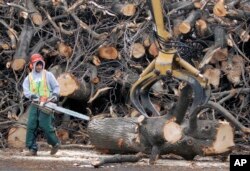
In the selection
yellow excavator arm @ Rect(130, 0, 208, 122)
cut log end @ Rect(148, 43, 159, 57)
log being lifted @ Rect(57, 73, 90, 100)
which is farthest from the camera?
cut log end @ Rect(148, 43, 159, 57)

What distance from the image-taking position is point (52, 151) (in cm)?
1120

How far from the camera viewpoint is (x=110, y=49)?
40.3 ft

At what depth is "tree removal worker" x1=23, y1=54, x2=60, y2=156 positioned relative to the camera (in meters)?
11.1

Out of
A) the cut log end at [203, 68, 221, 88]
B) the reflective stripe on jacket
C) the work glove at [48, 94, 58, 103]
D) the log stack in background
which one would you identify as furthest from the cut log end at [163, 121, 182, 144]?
the reflective stripe on jacket

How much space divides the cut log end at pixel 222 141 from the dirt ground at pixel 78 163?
21 centimetres

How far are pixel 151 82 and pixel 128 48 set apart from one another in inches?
86.7

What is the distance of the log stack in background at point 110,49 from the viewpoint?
1191 cm

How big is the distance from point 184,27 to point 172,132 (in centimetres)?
240

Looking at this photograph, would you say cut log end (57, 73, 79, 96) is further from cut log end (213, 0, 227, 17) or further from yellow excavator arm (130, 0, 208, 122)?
cut log end (213, 0, 227, 17)

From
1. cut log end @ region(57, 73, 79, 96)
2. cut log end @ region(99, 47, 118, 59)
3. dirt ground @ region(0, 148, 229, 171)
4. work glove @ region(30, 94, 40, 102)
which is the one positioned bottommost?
dirt ground @ region(0, 148, 229, 171)

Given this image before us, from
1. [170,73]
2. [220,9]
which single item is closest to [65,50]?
[220,9]

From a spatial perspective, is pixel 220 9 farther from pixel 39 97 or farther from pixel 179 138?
pixel 39 97

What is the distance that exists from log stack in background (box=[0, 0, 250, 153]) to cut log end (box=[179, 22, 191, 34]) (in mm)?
16

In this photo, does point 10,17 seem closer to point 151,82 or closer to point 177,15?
point 177,15
